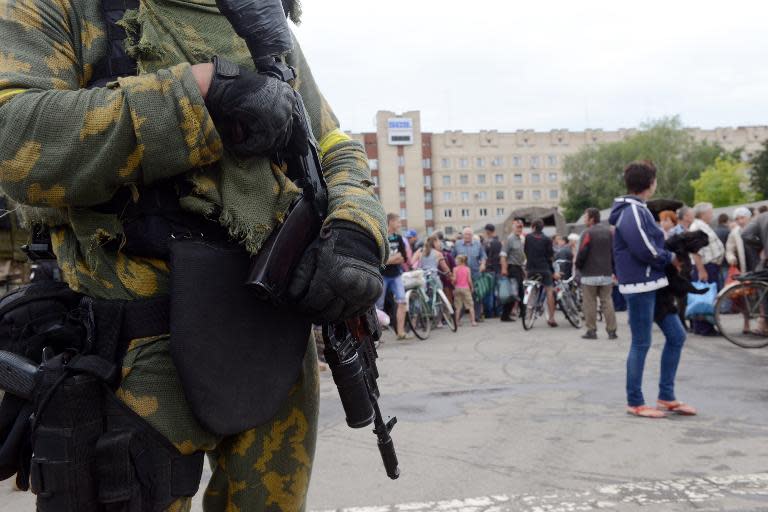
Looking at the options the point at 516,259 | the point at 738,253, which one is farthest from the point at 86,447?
the point at 516,259

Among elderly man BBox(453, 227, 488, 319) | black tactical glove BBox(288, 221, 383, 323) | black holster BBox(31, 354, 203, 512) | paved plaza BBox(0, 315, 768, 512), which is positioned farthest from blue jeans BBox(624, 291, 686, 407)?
elderly man BBox(453, 227, 488, 319)

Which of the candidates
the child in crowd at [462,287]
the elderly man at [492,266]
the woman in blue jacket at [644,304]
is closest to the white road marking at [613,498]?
the woman in blue jacket at [644,304]

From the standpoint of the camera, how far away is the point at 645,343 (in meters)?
5.42

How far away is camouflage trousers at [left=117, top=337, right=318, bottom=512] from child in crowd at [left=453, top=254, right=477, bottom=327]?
1177cm

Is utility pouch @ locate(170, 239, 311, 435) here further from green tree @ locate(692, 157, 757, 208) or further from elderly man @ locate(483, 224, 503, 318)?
green tree @ locate(692, 157, 757, 208)

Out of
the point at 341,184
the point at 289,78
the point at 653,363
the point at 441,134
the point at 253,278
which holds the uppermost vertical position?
Answer: the point at 441,134

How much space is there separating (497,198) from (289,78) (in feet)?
331

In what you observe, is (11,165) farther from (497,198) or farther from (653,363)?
(497,198)

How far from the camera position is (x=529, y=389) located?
6.61m

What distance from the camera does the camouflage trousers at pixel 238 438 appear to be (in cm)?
136

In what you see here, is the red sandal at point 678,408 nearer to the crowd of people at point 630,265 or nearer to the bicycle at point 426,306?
the crowd of people at point 630,265

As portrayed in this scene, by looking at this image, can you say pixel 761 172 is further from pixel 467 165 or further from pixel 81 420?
pixel 467 165

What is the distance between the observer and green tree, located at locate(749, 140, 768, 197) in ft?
140

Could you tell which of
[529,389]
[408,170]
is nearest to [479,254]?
[529,389]
